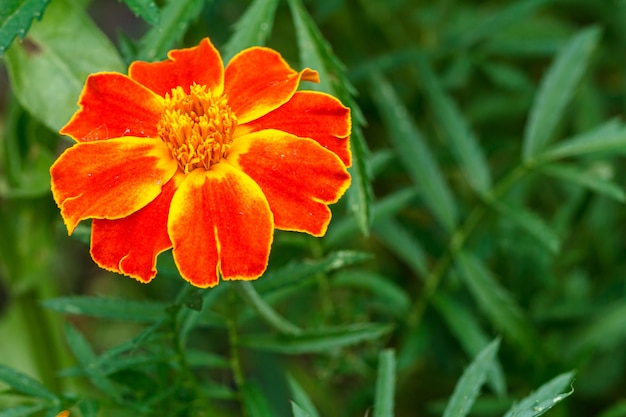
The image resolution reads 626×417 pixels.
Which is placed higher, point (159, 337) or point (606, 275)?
point (159, 337)

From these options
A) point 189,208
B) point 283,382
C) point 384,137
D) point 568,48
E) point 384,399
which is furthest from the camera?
point 384,137

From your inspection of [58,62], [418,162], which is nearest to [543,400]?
[418,162]

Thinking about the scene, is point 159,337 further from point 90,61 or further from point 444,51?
point 444,51

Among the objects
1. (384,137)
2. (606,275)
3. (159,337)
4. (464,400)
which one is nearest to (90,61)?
(159,337)

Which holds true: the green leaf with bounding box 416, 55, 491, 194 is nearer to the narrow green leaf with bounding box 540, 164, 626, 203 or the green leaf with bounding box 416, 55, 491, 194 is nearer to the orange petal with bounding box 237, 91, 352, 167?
the narrow green leaf with bounding box 540, 164, 626, 203

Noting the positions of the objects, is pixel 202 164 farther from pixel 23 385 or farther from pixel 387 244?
pixel 387 244

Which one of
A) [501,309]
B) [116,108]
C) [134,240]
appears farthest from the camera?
[501,309]

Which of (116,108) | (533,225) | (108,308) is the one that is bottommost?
(533,225)
